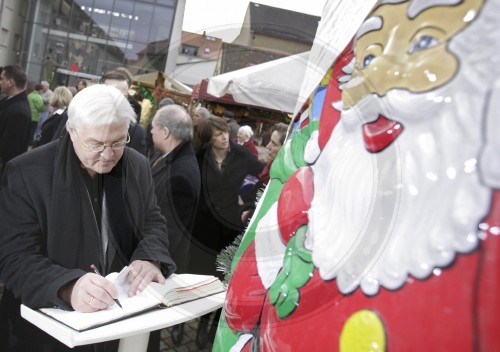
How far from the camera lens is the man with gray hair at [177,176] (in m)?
1.05

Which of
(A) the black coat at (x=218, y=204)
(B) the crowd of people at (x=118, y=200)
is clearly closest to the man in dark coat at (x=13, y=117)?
(B) the crowd of people at (x=118, y=200)

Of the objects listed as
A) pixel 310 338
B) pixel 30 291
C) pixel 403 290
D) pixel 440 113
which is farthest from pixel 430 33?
pixel 30 291

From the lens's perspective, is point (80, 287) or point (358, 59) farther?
point (80, 287)

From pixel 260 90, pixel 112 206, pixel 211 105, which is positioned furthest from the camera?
pixel 112 206

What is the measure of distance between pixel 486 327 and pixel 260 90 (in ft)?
1.83

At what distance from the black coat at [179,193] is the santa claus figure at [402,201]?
31cm

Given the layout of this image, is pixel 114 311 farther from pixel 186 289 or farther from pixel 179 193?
pixel 179 193

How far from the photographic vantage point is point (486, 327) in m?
0.53

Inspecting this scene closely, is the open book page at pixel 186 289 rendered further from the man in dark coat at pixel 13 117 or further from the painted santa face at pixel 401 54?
the man in dark coat at pixel 13 117

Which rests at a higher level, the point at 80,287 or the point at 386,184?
the point at 386,184

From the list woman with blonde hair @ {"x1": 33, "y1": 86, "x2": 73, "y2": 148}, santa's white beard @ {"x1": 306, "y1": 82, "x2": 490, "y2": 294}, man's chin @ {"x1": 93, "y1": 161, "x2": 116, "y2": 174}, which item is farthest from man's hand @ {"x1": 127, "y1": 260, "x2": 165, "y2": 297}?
woman with blonde hair @ {"x1": 33, "y1": 86, "x2": 73, "y2": 148}

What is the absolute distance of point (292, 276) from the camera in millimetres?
753

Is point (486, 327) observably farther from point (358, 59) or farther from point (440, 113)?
point (358, 59)

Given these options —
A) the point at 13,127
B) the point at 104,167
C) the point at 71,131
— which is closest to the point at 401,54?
the point at 104,167
